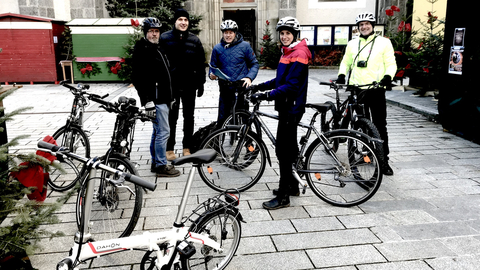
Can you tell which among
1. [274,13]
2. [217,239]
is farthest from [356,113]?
[274,13]

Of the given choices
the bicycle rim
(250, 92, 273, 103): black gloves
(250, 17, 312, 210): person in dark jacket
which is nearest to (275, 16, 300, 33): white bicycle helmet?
(250, 17, 312, 210): person in dark jacket

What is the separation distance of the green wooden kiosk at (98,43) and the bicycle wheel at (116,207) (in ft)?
37.7

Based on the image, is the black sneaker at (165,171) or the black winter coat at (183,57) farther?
the black winter coat at (183,57)

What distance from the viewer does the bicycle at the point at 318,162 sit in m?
4.16

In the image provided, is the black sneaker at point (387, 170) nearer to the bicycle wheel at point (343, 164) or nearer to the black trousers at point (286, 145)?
the bicycle wheel at point (343, 164)

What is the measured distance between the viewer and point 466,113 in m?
6.80

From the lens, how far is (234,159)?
4.64 m

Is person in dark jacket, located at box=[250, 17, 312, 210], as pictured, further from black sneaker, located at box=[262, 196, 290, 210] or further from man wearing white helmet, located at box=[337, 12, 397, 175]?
man wearing white helmet, located at box=[337, 12, 397, 175]

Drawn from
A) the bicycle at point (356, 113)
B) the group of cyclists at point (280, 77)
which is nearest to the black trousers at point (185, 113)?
the group of cyclists at point (280, 77)

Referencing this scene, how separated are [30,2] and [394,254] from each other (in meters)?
16.8

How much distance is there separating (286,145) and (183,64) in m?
2.17

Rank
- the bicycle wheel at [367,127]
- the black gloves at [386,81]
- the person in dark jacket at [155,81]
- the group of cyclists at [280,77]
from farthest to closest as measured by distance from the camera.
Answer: the black gloves at [386,81] < the person in dark jacket at [155,81] < the bicycle wheel at [367,127] < the group of cyclists at [280,77]

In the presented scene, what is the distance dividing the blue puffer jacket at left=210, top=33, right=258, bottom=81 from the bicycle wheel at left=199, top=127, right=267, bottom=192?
1710 mm

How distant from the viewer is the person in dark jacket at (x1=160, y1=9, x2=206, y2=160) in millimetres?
5504
